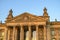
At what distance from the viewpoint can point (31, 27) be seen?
65.1 meters

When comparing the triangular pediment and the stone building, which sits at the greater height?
the triangular pediment

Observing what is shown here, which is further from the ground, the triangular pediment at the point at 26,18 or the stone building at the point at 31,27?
the triangular pediment at the point at 26,18

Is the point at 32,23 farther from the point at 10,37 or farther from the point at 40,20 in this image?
the point at 10,37

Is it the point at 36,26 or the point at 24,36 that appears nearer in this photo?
the point at 36,26

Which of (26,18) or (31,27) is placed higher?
(26,18)

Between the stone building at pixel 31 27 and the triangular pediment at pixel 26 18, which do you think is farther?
the triangular pediment at pixel 26 18

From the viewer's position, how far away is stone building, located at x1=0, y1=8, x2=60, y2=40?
63.5 meters

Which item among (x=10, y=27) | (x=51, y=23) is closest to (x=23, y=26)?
(x=10, y=27)

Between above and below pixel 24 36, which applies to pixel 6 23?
above

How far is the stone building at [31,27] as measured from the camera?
6347 cm

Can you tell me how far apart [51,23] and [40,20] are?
544 centimetres

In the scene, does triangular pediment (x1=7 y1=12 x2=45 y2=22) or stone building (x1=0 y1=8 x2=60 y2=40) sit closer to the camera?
stone building (x1=0 y1=8 x2=60 y2=40)

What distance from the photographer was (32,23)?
63.7 meters

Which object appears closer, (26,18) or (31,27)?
(26,18)
